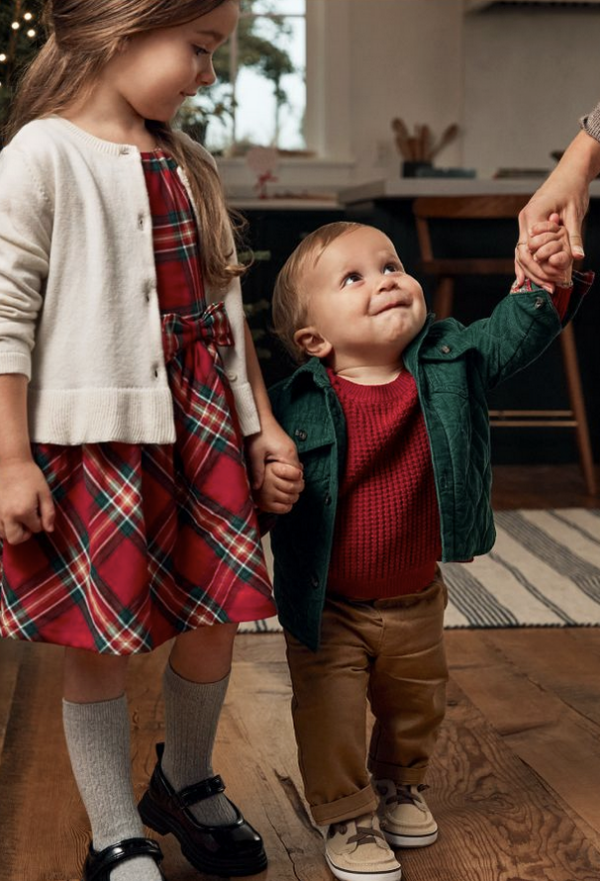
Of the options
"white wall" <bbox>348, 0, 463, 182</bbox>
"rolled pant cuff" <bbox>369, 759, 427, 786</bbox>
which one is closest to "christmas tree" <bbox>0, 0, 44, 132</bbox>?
"rolled pant cuff" <bbox>369, 759, 427, 786</bbox>

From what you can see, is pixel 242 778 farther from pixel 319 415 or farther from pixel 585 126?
pixel 585 126

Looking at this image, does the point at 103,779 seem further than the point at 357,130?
No

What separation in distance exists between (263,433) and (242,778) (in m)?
0.53

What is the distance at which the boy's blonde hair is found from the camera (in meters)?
1.39

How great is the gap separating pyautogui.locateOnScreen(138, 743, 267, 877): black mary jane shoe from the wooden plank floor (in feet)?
0.08

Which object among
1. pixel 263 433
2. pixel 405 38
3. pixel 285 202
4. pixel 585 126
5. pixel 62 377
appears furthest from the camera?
pixel 405 38

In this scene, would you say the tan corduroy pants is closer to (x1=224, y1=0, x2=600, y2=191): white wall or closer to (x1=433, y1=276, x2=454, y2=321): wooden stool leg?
(x1=433, y1=276, x2=454, y2=321): wooden stool leg

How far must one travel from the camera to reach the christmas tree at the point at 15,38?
202cm

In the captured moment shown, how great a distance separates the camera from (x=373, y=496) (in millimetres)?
1354

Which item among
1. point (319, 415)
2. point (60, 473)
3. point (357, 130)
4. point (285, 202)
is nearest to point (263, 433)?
point (319, 415)

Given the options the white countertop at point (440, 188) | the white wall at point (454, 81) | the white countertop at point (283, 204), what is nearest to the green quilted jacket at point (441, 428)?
the white countertop at point (440, 188)

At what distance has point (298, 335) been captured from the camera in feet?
4.59

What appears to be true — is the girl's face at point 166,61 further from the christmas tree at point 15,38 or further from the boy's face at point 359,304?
the christmas tree at point 15,38

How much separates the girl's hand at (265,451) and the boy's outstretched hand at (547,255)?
0.34 m
